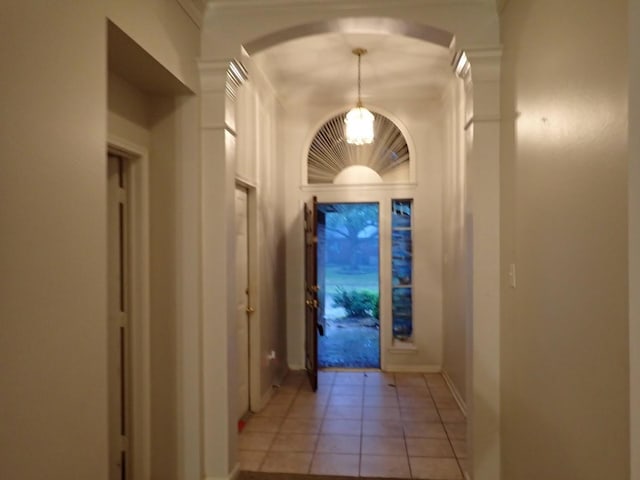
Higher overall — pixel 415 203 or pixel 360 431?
pixel 415 203

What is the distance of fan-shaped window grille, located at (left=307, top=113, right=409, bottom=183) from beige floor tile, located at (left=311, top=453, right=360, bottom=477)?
3.03 m

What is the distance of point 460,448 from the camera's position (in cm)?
310

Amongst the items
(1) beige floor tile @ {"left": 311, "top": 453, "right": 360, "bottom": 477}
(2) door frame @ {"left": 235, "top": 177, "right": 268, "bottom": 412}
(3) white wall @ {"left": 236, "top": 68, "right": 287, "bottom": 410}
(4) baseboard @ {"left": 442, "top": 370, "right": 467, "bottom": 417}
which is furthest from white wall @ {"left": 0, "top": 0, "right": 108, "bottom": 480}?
(4) baseboard @ {"left": 442, "top": 370, "right": 467, "bottom": 417}

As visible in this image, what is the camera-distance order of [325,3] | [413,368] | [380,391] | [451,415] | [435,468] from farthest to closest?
1. [413,368]
2. [380,391]
3. [451,415]
4. [435,468]
5. [325,3]

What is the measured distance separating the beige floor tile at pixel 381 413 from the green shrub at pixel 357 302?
356 centimetres

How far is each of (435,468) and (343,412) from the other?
1100 mm

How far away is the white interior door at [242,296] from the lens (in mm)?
3625

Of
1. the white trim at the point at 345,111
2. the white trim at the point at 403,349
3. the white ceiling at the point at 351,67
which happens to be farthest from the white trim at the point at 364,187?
the white trim at the point at 403,349

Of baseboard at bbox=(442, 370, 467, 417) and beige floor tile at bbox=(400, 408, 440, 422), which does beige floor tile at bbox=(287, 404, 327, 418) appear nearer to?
beige floor tile at bbox=(400, 408, 440, 422)

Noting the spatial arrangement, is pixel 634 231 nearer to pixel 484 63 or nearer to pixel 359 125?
pixel 484 63

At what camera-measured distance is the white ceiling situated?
3.60m

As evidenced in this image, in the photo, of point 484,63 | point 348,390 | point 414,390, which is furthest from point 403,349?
point 484,63

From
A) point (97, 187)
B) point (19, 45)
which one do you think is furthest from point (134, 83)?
point (19, 45)

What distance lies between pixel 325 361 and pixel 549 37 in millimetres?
4591
